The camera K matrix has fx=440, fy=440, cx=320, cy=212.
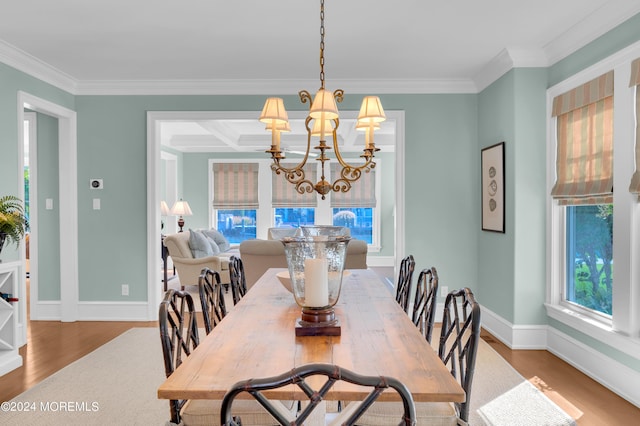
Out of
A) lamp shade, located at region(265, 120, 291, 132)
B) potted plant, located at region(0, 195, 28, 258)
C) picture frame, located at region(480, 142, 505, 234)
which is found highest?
lamp shade, located at region(265, 120, 291, 132)

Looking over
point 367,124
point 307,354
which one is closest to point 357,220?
point 367,124

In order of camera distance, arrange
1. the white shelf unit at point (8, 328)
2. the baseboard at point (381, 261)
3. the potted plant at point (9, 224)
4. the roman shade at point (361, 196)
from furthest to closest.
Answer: the roman shade at point (361, 196), the baseboard at point (381, 261), the white shelf unit at point (8, 328), the potted plant at point (9, 224)

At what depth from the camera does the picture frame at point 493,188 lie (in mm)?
4039

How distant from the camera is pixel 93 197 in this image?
475cm

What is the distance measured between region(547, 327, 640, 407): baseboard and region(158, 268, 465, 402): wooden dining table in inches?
71.4

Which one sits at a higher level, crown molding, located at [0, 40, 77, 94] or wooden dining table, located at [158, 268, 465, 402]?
crown molding, located at [0, 40, 77, 94]

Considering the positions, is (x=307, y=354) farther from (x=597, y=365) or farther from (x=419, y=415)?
(x=597, y=365)

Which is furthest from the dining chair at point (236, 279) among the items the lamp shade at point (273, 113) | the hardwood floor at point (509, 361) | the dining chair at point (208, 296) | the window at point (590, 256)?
the window at point (590, 256)

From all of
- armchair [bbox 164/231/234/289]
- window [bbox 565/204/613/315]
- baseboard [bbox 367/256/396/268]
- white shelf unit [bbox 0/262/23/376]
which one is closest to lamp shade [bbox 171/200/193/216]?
armchair [bbox 164/231/234/289]

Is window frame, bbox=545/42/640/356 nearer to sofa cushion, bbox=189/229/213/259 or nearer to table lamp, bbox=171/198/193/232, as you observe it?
sofa cushion, bbox=189/229/213/259

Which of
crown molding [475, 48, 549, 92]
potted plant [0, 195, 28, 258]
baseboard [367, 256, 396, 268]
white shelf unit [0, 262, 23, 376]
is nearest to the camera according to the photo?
potted plant [0, 195, 28, 258]

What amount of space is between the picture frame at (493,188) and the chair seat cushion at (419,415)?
2.72m

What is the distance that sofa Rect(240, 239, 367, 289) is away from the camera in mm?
4746

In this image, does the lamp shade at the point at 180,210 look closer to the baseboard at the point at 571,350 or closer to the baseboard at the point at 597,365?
the baseboard at the point at 571,350
